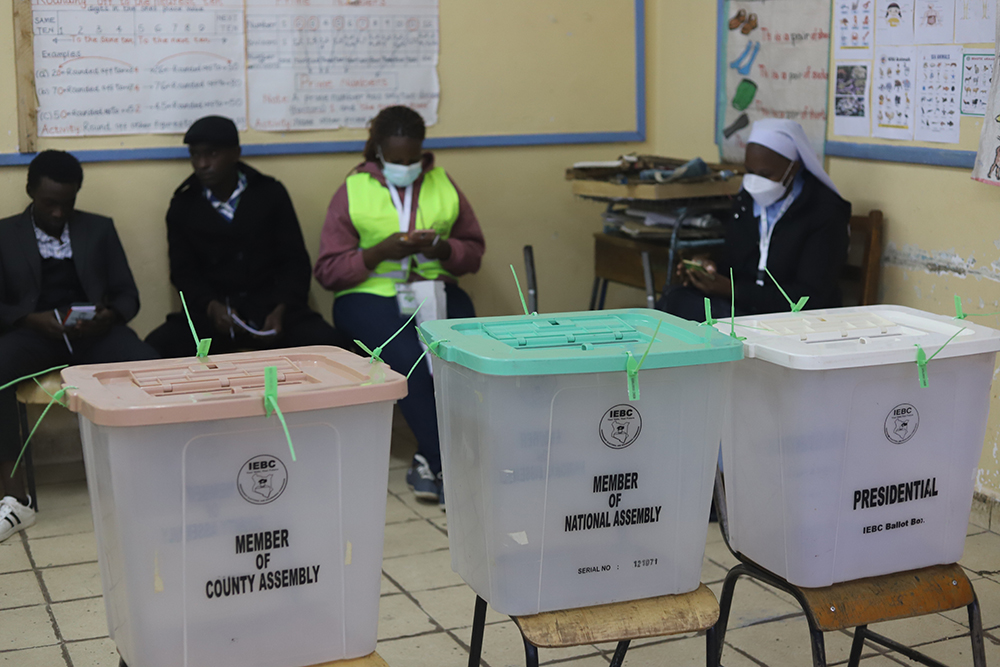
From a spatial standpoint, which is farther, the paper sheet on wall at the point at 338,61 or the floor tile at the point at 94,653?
the paper sheet on wall at the point at 338,61

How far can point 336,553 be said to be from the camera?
5.03 feet

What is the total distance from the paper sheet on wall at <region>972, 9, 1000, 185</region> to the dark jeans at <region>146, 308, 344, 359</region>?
7.48ft

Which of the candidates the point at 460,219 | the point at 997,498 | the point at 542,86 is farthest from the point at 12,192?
the point at 997,498

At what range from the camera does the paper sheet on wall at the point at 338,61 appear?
4059mm

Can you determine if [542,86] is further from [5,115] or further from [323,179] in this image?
[5,115]

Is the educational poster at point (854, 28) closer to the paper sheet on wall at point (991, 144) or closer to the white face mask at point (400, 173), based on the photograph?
the paper sheet on wall at point (991, 144)

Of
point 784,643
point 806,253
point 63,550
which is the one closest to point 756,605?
point 784,643

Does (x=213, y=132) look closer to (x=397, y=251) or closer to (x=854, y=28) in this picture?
(x=397, y=251)

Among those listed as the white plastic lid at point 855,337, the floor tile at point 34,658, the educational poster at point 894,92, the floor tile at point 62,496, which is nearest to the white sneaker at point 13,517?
the floor tile at point 62,496

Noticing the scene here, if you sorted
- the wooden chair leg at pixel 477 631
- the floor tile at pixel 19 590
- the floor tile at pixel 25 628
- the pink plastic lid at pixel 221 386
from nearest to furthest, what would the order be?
the pink plastic lid at pixel 221 386
the wooden chair leg at pixel 477 631
the floor tile at pixel 25 628
the floor tile at pixel 19 590

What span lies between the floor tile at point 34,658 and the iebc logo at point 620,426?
5.24 feet

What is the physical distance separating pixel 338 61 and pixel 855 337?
2851 mm

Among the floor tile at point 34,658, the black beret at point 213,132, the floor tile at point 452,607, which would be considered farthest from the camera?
the black beret at point 213,132

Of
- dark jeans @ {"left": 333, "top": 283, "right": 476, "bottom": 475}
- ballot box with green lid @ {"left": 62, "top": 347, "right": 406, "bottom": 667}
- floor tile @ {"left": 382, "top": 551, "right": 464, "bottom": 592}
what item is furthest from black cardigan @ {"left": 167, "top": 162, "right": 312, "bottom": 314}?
ballot box with green lid @ {"left": 62, "top": 347, "right": 406, "bottom": 667}
